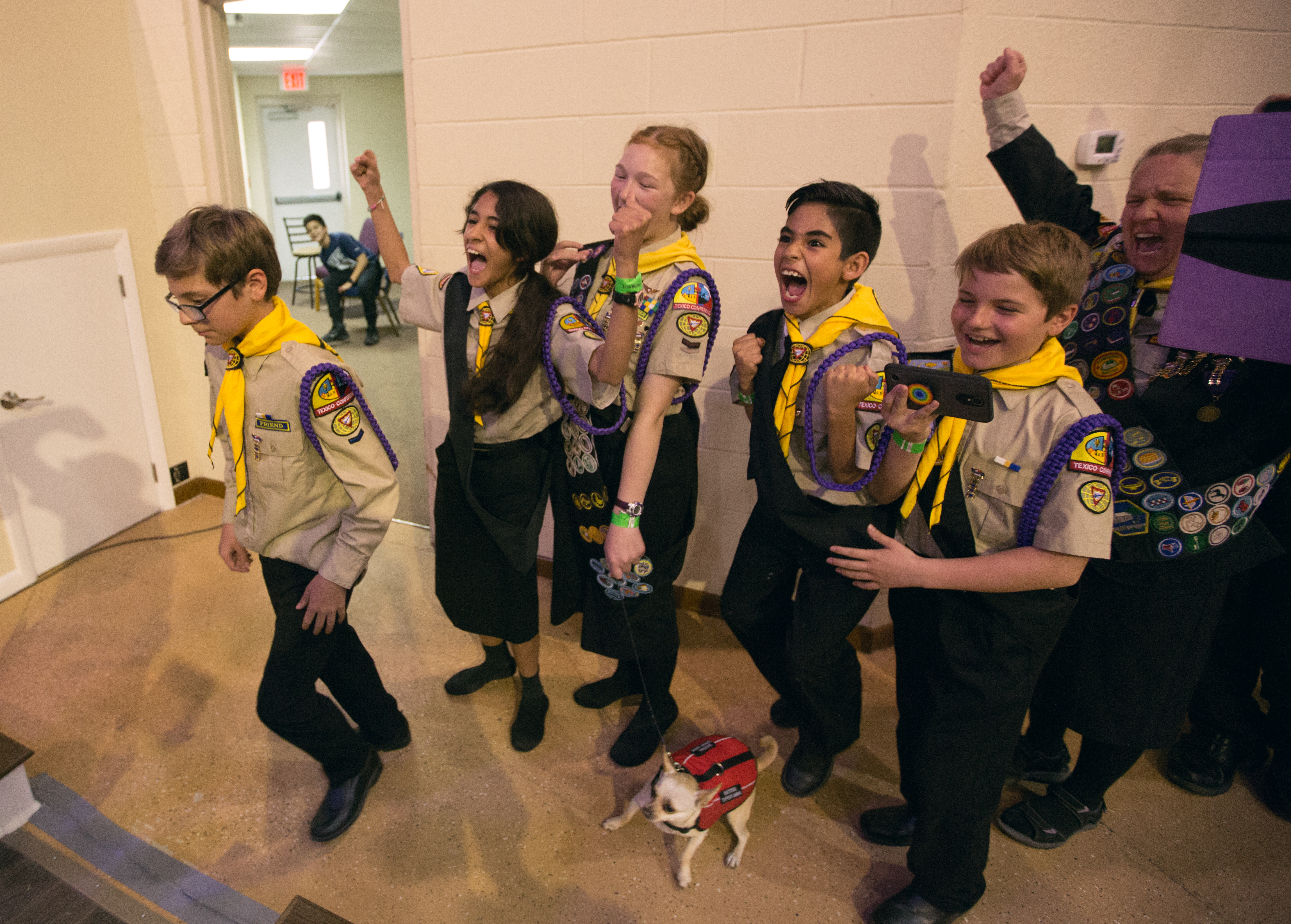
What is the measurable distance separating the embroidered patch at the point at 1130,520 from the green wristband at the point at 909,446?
47 cm

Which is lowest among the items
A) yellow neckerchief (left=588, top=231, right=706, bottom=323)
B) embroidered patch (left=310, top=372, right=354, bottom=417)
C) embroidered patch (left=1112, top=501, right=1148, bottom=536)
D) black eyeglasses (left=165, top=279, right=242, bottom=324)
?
embroidered patch (left=1112, top=501, right=1148, bottom=536)

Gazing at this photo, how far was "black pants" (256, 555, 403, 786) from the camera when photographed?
1555mm

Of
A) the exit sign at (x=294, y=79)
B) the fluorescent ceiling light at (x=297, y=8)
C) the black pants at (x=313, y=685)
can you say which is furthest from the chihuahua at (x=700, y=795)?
the exit sign at (x=294, y=79)

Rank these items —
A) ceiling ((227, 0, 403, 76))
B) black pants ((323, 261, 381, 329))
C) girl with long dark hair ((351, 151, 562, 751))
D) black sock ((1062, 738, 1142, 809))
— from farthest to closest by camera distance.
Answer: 1. black pants ((323, 261, 381, 329))
2. ceiling ((227, 0, 403, 76))
3. black sock ((1062, 738, 1142, 809))
4. girl with long dark hair ((351, 151, 562, 751))

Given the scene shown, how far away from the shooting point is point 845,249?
4.89ft

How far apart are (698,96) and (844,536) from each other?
4.51 feet

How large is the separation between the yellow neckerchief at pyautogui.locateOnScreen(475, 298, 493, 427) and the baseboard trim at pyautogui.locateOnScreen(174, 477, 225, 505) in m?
2.30

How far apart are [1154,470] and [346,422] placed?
1.59m

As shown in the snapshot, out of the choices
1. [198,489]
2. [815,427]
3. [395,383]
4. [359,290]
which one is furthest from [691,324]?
[359,290]

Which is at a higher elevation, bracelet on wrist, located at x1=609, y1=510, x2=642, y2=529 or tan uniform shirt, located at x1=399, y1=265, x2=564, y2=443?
tan uniform shirt, located at x1=399, y1=265, x2=564, y2=443

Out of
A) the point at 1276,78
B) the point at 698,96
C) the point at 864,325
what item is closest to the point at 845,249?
the point at 864,325

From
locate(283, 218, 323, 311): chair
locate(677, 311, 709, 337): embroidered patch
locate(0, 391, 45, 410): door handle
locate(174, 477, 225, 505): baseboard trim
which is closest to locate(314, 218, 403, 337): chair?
locate(283, 218, 323, 311): chair

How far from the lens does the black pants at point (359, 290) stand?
6449mm

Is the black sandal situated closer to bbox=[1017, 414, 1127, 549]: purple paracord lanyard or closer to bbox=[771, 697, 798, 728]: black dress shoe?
bbox=[771, 697, 798, 728]: black dress shoe
